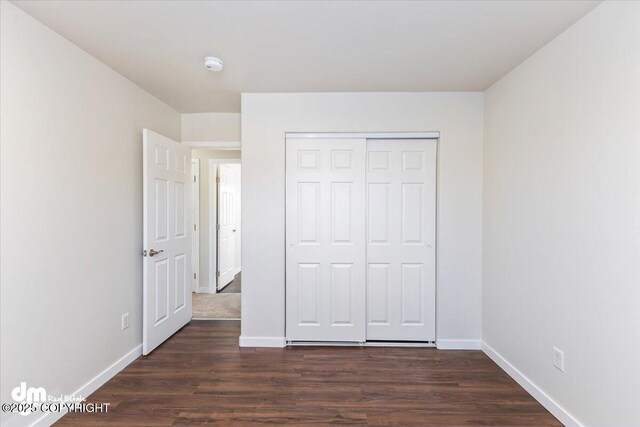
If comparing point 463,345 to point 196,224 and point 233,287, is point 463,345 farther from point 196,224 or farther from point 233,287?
point 196,224

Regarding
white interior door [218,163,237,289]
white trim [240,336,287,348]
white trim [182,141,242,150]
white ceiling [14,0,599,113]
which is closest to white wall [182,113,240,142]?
white trim [182,141,242,150]

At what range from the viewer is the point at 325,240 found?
3012 millimetres

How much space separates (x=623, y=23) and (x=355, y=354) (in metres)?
2.77

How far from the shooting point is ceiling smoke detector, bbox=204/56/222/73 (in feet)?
7.25

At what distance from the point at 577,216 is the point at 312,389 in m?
2.00

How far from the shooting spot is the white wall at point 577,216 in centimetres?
153

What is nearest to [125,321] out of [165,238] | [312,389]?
[165,238]

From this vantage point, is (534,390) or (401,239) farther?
(401,239)

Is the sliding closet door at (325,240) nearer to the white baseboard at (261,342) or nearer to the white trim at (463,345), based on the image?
the white baseboard at (261,342)

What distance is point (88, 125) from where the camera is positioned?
7.22 feet

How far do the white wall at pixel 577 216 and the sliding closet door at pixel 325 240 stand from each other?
1207 millimetres

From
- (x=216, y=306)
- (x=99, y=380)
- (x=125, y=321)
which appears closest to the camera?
(x=99, y=380)

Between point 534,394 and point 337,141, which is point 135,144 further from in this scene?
point 534,394

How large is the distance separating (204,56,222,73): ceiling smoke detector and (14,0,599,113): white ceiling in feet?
0.15
